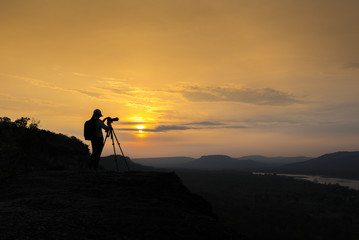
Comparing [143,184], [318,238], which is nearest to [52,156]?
[143,184]

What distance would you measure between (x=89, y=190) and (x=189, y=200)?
14.6 ft

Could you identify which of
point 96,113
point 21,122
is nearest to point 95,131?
point 96,113

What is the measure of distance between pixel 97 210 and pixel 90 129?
7.11m

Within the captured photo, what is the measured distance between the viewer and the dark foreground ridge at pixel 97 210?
247 inches

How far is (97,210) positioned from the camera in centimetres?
770

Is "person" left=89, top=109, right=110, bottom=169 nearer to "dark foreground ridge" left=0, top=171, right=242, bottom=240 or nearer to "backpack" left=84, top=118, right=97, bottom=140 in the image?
"backpack" left=84, top=118, right=97, bottom=140

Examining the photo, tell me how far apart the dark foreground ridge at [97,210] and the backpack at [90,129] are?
1969 millimetres

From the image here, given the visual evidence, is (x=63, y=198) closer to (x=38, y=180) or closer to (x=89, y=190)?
(x=89, y=190)

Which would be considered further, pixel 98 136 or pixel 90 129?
pixel 98 136

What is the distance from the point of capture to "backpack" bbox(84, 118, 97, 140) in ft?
46.4

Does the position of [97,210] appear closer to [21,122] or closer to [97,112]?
[97,112]

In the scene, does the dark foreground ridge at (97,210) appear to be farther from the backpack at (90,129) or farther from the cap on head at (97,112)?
the cap on head at (97,112)

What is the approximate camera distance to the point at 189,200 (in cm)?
1271

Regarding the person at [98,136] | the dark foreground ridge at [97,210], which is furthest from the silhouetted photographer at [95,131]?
the dark foreground ridge at [97,210]
